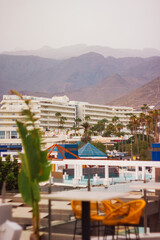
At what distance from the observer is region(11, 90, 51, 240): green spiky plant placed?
685 centimetres

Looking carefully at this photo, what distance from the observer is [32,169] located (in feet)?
22.5

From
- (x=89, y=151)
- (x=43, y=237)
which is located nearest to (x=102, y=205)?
(x=43, y=237)

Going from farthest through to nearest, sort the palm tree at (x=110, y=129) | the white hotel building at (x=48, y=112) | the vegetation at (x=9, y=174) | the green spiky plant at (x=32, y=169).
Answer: the palm tree at (x=110, y=129)
the white hotel building at (x=48, y=112)
the vegetation at (x=9, y=174)
the green spiky plant at (x=32, y=169)

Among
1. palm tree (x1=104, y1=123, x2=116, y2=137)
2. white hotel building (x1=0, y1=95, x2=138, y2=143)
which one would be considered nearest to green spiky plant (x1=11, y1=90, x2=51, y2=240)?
white hotel building (x1=0, y1=95, x2=138, y2=143)

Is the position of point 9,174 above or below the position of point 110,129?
below

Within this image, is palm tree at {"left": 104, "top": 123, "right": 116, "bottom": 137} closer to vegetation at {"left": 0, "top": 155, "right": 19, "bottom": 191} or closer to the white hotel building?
the white hotel building

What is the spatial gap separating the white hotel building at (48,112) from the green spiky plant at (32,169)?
102 m

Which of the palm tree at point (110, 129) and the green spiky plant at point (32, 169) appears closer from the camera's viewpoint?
the green spiky plant at point (32, 169)

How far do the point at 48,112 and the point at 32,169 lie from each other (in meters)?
146

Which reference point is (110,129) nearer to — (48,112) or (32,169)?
(48,112)

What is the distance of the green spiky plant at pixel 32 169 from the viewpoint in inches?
270

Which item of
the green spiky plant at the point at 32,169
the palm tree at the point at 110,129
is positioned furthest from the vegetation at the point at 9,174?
the palm tree at the point at 110,129

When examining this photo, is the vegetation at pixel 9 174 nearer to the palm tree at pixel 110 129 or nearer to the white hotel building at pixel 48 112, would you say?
the white hotel building at pixel 48 112

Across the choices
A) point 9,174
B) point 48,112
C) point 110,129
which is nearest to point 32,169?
point 9,174
